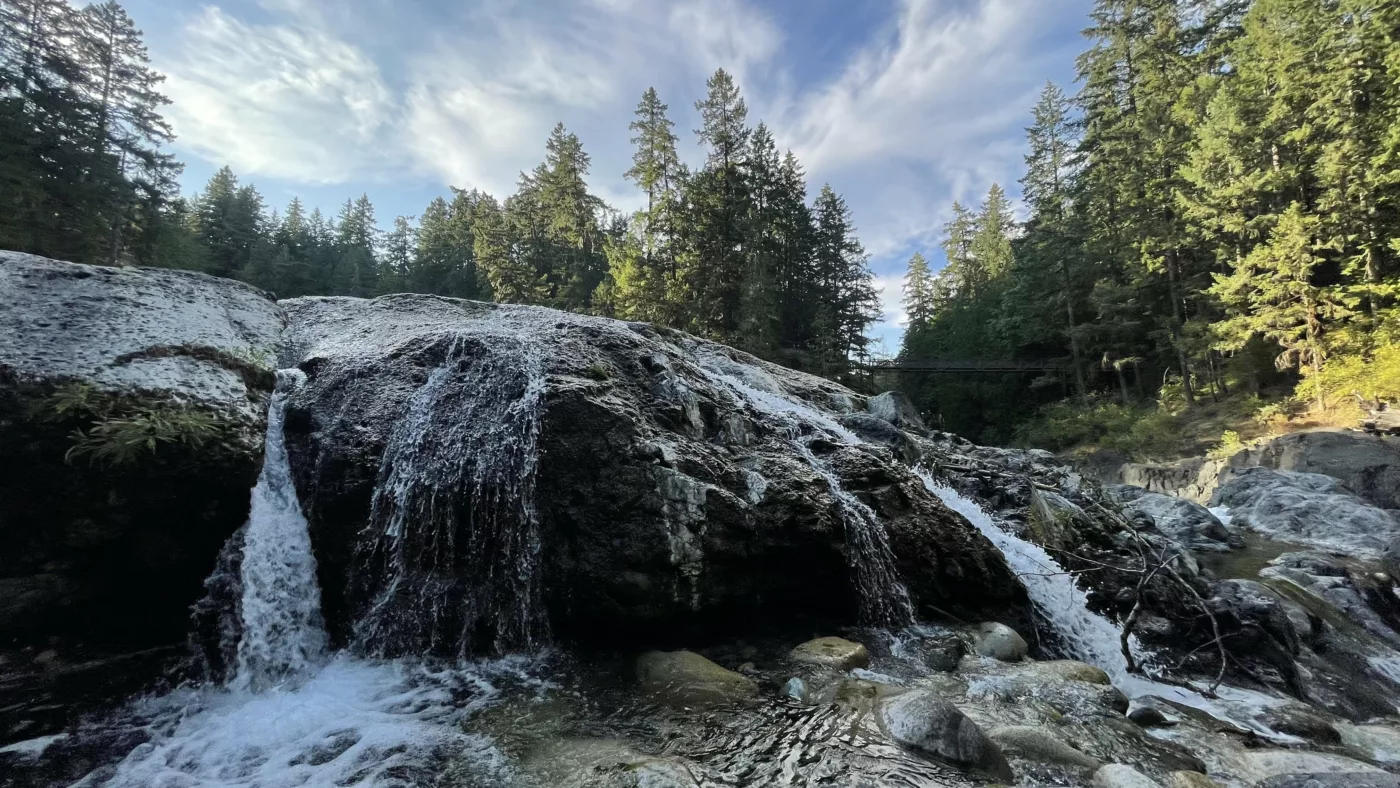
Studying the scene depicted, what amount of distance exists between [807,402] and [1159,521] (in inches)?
344

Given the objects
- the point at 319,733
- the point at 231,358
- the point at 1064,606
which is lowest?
the point at 319,733

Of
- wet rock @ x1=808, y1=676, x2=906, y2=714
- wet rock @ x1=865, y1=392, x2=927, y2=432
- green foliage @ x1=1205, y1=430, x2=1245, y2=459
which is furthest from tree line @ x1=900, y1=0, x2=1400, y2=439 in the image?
wet rock @ x1=808, y1=676, x2=906, y2=714

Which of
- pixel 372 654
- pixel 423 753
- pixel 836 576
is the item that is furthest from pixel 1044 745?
pixel 372 654

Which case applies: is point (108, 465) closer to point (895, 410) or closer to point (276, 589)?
point (276, 589)

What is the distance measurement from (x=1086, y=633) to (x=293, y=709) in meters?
8.09

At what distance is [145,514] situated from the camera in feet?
17.2

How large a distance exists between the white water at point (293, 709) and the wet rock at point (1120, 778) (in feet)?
12.2

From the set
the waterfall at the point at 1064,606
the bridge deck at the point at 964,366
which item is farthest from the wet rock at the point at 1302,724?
the bridge deck at the point at 964,366

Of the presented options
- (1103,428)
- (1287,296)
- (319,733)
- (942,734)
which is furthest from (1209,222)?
(319,733)

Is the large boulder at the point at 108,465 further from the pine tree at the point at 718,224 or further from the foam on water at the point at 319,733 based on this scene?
the pine tree at the point at 718,224

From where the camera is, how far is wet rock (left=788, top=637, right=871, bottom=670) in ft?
17.2

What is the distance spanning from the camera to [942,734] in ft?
12.2

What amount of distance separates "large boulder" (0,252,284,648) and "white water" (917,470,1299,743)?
9042mm

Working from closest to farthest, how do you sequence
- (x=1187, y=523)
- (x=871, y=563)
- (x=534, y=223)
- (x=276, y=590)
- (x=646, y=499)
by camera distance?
1. (x=276, y=590)
2. (x=646, y=499)
3. (x=871, y=563)
4. (x=1187, y=523)
5. (x=534, y=223)
